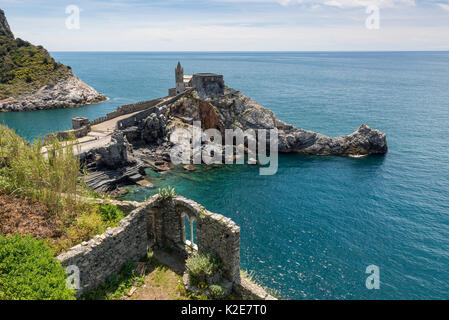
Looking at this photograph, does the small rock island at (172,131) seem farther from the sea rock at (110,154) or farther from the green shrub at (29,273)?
the green shrub at (29,273)

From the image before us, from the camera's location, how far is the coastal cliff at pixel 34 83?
8864cm

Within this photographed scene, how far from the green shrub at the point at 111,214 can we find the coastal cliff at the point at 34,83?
286ft

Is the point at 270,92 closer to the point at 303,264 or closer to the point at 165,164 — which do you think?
the point at 165,164

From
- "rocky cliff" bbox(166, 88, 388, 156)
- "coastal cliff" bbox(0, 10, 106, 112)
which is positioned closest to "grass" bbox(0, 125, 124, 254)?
"rocky cliff" bbox(166, 88, 388, 156)

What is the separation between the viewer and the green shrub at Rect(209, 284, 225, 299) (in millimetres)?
14844

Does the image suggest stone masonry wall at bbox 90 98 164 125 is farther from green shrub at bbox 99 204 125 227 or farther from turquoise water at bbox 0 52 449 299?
green shrub at bbox 99 204 125 227

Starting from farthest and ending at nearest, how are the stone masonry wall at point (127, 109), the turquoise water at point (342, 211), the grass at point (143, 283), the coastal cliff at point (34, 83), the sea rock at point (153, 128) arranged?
the coastal cliff at point (34, 83)
the stone masonry wall at point (127, 109)
the sea rock at point (153, 128)
the turquoise water at point (342, 211)
the grass at point (143, 283)

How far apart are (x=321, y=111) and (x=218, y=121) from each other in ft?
133

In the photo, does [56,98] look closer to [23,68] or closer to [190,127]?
[23,68]

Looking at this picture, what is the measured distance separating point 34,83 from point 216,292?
105132 millimetres

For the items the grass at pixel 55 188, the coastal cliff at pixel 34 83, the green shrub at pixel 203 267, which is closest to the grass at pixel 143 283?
the green shrub at pixel 203 267

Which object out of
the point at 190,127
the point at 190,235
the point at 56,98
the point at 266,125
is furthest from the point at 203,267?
the point at 56,98
